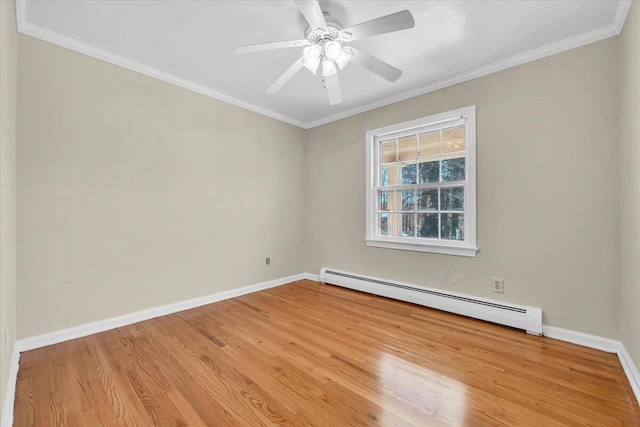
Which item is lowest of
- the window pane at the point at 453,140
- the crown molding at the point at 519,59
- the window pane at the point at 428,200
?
the window pane at the point at 428,200

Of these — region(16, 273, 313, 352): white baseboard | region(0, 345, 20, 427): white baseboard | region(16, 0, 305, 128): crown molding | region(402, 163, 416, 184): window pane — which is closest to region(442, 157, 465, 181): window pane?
region(402, 163, 416, 184): window pane

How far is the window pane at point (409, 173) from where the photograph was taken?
336 centimetres

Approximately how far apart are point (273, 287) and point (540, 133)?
11.4 feet

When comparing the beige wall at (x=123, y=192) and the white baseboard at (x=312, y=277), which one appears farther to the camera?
the white baseboard at (x=312, y=277)

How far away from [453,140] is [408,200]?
84 cm

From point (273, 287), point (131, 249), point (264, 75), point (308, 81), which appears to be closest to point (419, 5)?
point (308, 81)

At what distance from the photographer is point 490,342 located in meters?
2.25

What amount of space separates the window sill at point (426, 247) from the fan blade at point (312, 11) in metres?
2.40

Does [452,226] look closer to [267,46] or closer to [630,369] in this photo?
[630,369]

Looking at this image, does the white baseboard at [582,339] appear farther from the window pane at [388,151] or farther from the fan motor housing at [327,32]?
the fan motor housing at [327,32]

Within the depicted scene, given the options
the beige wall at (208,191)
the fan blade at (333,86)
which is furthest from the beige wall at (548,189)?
the fan blade at (333,86)

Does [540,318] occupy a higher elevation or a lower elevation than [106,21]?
lower

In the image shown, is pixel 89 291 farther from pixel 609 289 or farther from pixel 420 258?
pixel 609 289

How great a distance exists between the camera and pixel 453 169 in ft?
9.91
